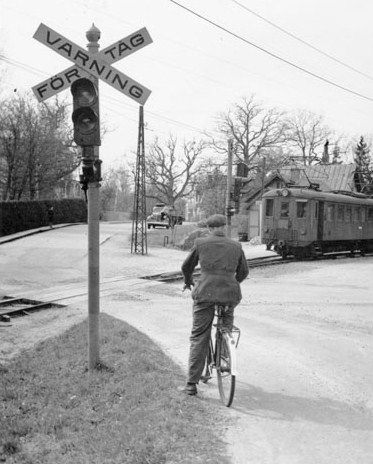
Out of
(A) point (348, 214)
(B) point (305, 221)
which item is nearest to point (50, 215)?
(B) point (305, 221)

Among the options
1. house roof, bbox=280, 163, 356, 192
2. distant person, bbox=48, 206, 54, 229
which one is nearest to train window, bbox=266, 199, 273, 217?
distant person, bbox=48, 206, 54, 229

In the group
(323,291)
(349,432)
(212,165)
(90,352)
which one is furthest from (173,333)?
(212,165)

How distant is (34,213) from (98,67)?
3300 centimetres

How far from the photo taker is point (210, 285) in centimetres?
563

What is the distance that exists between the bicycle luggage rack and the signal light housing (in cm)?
686

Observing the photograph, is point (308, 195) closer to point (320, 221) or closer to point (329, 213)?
point (320, 221)

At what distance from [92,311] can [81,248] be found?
2270cm

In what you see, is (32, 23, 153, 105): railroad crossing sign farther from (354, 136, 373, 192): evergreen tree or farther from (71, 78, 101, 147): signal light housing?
(354, 136, 373, 192): evergreen tree

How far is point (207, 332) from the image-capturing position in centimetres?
574

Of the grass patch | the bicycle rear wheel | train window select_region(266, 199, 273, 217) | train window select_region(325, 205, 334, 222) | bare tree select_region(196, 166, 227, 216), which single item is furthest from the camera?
bare tree select_region(196, 166, 227, 216)

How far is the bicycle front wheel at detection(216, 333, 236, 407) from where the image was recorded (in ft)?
17.8

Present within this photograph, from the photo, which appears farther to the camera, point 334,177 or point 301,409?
point 334,177

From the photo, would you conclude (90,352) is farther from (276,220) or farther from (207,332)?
(276,220)

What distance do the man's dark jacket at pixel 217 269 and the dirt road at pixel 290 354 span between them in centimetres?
103
